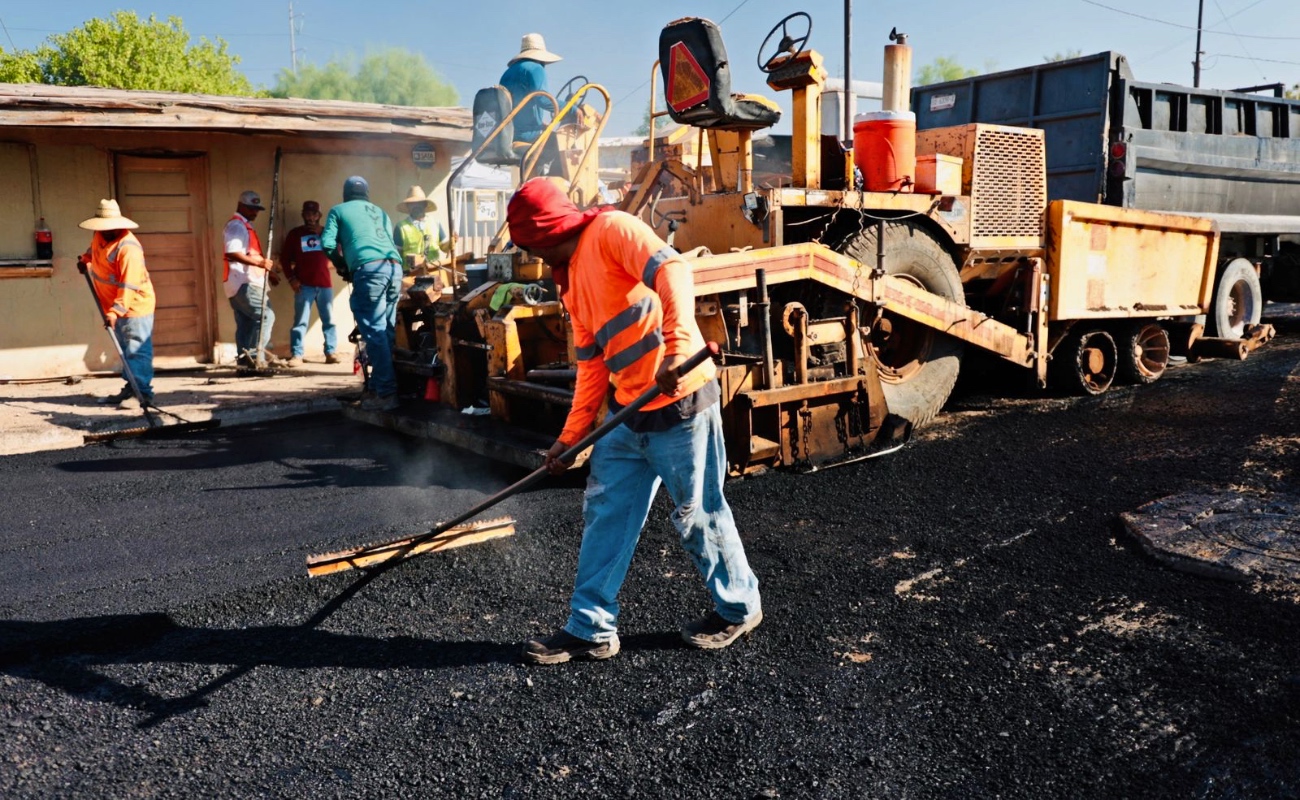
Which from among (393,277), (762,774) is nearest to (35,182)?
(393,277)

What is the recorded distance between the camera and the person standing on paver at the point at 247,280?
372 inches

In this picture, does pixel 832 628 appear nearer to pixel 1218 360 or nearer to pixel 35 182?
pixel 1218 360

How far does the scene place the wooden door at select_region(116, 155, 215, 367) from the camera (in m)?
9.73

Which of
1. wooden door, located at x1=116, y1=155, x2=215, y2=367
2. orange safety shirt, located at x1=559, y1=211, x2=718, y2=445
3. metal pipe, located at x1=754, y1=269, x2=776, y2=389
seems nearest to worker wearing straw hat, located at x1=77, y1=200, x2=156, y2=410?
wooden door, located at x1=116, y1=155, x2=215, y2=367

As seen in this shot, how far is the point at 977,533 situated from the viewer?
4.54 meters

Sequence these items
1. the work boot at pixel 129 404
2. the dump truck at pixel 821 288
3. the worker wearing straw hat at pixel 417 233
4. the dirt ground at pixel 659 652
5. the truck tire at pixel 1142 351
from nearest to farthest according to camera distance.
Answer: the dirt ground at pixel 659 652 < the dump truck at pixel 821 288 < the work boot at pixel 129 404 < the truck tire at pixel 1142 351 < the worker wearing straw hat at pixel 417 233

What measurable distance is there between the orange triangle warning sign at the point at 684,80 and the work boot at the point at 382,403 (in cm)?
272

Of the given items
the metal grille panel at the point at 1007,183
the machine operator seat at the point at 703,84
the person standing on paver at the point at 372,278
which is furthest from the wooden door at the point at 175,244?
the metal grille panel at the point at 1007,183

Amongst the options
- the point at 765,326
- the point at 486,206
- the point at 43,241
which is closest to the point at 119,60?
the point at 486,206

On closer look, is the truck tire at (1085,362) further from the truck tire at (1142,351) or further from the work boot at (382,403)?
the work boot at (382,403)

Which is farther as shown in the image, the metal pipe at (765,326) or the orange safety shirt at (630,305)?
the metal pipe at (765,326)

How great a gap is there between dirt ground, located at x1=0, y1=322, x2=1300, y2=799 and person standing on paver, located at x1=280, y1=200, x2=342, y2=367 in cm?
467

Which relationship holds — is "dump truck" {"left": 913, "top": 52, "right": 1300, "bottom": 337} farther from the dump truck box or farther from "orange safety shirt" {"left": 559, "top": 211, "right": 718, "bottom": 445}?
"orange safety shirt" {"left": 559, "top": 211, "right": 718, "bottom": 445}

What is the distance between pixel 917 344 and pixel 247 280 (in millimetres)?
6155
